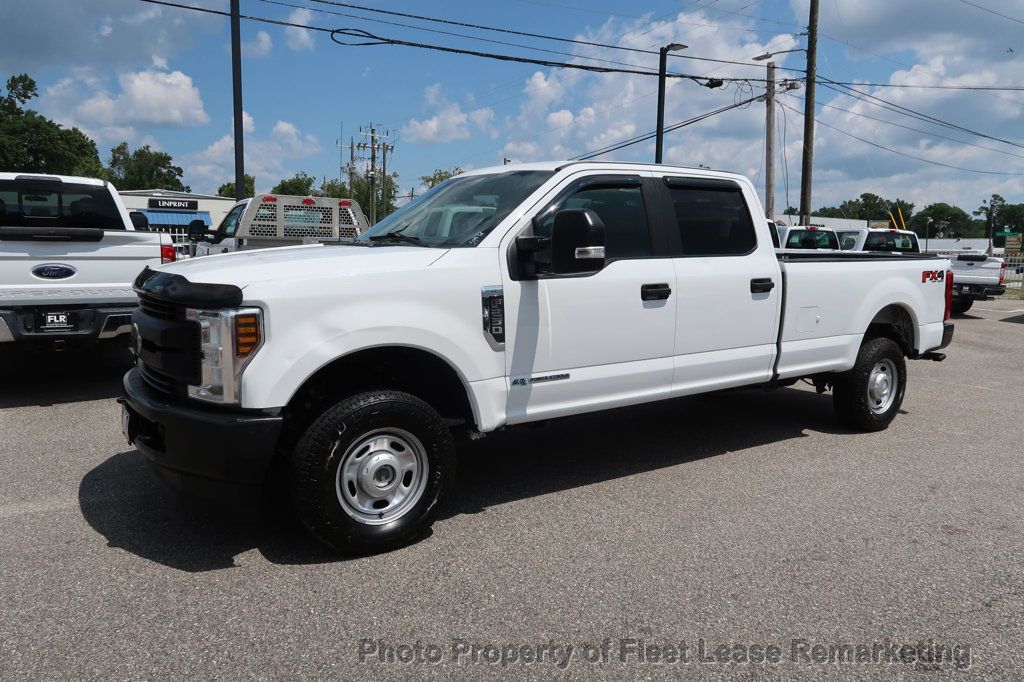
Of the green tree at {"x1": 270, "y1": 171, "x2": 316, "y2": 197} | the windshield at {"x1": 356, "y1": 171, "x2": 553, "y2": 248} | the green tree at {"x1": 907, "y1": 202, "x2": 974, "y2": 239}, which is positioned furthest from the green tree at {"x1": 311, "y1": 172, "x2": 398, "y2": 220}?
the green tree at {"x1": 907, "y1": 202, "x2": 974, "y2": 239}

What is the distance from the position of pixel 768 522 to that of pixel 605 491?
985mm

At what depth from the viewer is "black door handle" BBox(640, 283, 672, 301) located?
457 cm

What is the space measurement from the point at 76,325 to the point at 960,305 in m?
17.2

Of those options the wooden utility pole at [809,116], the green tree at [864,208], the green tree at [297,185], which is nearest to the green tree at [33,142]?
the green tree at [297,185]

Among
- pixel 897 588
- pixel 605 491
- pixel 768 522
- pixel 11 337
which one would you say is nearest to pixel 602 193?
pixel 605 491

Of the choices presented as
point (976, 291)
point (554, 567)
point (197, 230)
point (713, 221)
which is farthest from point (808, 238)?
point (554, 567)

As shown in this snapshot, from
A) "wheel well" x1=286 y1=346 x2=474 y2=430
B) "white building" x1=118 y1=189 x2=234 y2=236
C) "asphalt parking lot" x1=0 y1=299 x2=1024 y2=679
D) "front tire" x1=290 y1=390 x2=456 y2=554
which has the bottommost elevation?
"asphalt parking lot" x1=0 y1=299 x2=1024 y2=679

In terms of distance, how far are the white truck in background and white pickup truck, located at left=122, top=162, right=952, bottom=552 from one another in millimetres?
6636

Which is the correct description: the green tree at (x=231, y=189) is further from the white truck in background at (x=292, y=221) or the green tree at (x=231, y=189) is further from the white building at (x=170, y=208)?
the white truck in background at (x=292, y=221)

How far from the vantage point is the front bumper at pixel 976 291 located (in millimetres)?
15680

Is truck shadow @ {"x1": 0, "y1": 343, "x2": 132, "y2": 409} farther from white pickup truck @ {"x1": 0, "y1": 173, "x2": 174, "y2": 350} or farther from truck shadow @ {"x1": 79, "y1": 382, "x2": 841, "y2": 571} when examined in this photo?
truck shadow @ {"x1": 79, "y1": 382, "x2": 841, "y2": 571}

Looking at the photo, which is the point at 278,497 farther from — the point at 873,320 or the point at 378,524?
the point at 873,320

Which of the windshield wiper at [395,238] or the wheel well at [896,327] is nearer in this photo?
the windshield wiper at [395,238]

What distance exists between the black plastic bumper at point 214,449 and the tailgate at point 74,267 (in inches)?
124
